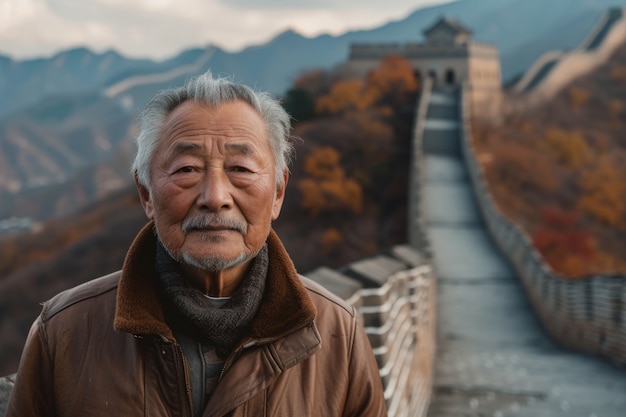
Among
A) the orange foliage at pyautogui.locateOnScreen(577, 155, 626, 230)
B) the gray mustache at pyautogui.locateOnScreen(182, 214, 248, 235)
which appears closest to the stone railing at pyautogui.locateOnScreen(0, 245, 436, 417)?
the gray mustache at pyautogui.locateOnScreen(182, 214, 248, 235)

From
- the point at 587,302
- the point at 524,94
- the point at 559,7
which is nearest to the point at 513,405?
the point at 587,302

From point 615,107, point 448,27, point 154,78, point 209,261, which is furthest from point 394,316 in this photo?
point 154,78

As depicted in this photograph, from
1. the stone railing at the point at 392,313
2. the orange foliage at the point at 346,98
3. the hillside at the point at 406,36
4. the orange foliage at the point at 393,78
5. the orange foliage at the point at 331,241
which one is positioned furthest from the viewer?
the hillside at the point at 406,36

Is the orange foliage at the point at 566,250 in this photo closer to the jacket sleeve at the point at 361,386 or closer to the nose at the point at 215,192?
the jacket sleeve at the point at 361,386

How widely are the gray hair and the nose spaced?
21 cm

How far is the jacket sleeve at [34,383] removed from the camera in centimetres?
238

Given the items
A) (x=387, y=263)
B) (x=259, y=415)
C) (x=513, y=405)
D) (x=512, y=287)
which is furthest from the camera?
(x=512, y=287)

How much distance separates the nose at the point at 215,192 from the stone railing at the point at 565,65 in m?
50.3

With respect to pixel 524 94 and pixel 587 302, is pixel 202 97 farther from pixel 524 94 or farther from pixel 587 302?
pixel 524 94

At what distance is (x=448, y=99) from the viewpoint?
4309 cm

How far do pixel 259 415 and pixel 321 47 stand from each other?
18573 cm

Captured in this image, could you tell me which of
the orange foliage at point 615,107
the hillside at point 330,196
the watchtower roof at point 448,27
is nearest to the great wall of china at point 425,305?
the hillside at point 330,196

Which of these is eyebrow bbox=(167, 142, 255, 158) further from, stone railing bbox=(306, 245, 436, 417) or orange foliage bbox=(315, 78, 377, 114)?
orange foliage bbox=(315, 78, 377, 114)

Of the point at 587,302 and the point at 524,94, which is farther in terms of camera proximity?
the point at 524,94
